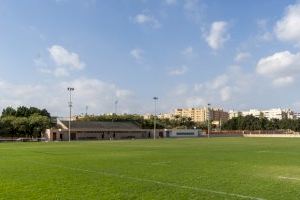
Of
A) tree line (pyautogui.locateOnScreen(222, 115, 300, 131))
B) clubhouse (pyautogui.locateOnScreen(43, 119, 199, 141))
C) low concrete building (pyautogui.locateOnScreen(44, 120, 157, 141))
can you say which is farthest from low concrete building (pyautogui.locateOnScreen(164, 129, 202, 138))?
tree line (pyautogui.locateOnScreen(222, 115, 300, 131))

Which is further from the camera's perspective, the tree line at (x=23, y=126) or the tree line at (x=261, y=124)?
the tree line at (x=261, y=124)

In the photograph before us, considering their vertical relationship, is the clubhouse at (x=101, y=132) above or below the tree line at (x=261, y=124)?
below

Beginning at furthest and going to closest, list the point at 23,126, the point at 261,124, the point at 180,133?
the point at 261,124 → the point at 180,133 → the point at 23,126

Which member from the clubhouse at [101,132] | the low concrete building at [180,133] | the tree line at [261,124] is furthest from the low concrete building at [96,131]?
the tree line at [261,124]

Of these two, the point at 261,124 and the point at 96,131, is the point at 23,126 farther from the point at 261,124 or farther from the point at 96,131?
the point at 261,124

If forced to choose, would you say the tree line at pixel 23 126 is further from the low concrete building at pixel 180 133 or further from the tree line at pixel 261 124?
the tree line at pixel 261 124

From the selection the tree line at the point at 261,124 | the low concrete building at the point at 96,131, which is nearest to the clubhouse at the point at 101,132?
the low concrete building at the point at 96,131

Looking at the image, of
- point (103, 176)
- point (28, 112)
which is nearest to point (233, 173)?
point (103, 176)

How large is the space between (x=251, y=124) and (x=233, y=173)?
554 ft

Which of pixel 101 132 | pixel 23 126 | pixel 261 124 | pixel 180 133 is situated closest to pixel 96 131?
pixel 101 132

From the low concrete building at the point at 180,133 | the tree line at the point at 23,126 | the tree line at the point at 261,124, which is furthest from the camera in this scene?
the tree line at the point at 261,124

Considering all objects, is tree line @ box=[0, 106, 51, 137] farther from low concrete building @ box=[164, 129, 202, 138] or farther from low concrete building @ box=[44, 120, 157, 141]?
low concrete building @ box=[164, 129, 202, 138]

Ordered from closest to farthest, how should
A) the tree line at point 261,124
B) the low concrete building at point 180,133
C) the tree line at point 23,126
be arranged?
1. the tree line at point 23,126
2. the low concrete building at point 180,133
3. the tree line at point 261,124

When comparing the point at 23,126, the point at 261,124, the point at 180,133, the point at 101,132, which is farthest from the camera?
the point at 261,124
